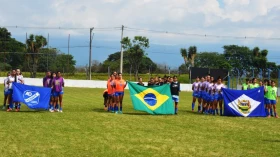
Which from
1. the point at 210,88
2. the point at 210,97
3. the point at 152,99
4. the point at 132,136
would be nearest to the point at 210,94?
the point at 210,97

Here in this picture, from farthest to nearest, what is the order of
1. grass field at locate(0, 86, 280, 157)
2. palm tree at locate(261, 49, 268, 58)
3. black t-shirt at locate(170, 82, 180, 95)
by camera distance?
palm tree at locate(261, 49, 268, 58)
black t-shirt at locate(170, 82, 180, 95)
grass field at locate(0, 86, 280, 157)

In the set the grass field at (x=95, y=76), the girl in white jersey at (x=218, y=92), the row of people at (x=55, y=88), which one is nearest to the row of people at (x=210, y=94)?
the girl in white jersey at (x=218, y=92)

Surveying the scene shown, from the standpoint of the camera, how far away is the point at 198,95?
63.3ft

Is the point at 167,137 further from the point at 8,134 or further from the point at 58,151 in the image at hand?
the point at 8,134

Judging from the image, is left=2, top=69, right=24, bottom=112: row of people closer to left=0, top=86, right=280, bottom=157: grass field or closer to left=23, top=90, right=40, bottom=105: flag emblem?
left=23, top=90, right=40, bottom=105: flag emblem

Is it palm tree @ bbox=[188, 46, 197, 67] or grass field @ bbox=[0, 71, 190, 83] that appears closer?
grass field @ bbox=[0, 71, 190, 83]

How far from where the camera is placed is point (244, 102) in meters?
18.0

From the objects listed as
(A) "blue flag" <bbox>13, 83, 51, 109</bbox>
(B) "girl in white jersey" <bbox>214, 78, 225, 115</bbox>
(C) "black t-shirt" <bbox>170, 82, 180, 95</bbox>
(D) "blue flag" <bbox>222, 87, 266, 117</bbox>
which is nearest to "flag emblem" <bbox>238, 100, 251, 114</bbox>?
(D) "blue flag" <bbox>222, 87, 266, 117</bbox>

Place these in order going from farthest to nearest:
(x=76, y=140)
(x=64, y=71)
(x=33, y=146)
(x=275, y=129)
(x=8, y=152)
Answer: (x=64, y=71), (x=275, y=129), (x=76, y=140), (x=33, y=146), (x=8, y=152)

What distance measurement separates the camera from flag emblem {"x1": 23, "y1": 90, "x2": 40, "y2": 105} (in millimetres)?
17031

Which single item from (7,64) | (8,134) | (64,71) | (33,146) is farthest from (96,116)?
(7,64)

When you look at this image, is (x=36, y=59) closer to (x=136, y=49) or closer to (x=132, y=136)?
(x=136, y=49)

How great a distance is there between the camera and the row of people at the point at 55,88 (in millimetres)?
17141

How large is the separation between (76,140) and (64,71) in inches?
1599
